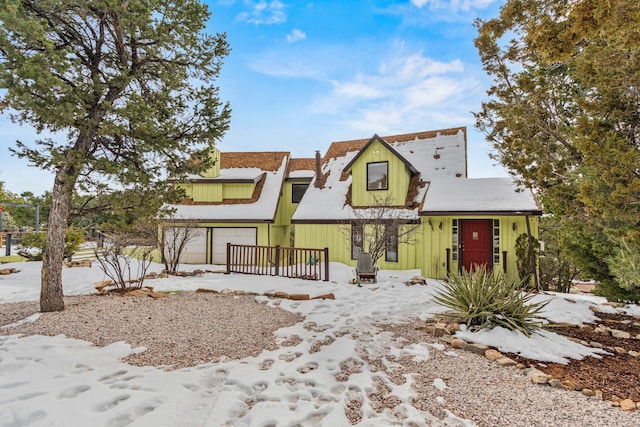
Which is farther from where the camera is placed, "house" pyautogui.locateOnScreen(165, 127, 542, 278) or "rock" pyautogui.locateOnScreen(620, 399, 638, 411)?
"house" pyautogui.locateOnScreen(165, 127, 542, 278)

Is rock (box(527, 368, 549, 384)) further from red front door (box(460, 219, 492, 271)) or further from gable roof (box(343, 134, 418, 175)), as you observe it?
gable roof (box(343, 134, 418, 175))

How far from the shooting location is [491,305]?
4.89 meters

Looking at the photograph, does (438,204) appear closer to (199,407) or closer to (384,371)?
(384,371)

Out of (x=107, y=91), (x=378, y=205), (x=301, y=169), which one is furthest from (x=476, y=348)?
(x=301, y=169)

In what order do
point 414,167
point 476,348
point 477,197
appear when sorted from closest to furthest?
point 476,348 → point 477,197 → point 414,167

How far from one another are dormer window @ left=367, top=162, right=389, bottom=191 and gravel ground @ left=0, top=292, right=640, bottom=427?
7699 millimetres

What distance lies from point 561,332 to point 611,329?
1099 millimetres

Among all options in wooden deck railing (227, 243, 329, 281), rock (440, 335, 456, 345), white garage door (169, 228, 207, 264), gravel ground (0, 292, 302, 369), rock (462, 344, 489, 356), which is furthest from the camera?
white garage door (169, 228, 207, 264)

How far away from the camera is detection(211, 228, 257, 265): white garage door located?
49.5 ft

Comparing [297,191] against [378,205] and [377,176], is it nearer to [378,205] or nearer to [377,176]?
[377,176]

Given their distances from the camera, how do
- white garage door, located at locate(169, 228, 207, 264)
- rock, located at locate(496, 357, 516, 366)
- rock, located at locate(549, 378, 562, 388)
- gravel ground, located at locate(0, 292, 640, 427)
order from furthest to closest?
white garage door, located at locate(169, 228, 207, 264) → rock, located at locate(496, 357, 516, 366) → rock, located at locate(549, 378, 562, 388) → gravel ground, located at locate(0, 292, 640, 427)

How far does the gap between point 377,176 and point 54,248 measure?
10.5 m

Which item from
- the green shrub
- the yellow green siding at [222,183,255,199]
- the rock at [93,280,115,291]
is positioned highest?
the yellow green siding at [222,183,255,199]

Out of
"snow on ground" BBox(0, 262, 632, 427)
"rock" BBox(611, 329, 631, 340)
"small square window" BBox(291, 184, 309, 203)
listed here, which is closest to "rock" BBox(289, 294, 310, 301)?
"snow on ground" BBox(0, 262, 632, 427)
